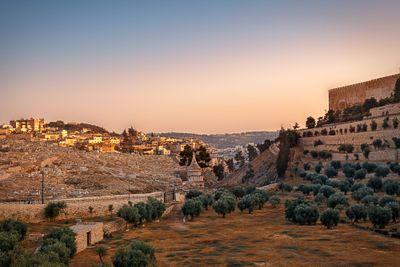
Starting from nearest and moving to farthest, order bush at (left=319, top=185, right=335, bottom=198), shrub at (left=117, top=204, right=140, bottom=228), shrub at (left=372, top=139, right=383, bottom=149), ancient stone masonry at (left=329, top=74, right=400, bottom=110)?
1. shrub at (left=117, top=204, right=140, bottom=228)
2. bush at (left=319, top=185, right=335, bottom=198)
3. shrub at (left=372, top=139, right=383, bottom=149)
4. ancient stone masonry at (left=329, top=74, right=400, bottom=110)

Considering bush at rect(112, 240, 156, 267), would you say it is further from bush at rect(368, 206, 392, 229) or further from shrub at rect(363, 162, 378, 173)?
shrub at rect(363, 162, 378, 173)

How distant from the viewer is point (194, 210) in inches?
1522

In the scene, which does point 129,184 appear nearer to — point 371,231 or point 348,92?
point 371,231

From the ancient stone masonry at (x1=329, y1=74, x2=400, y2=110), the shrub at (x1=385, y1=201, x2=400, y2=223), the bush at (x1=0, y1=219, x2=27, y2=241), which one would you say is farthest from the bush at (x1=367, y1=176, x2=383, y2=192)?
the ancient stone masonry at (x1=329, y1=74, x2=400, y2=110)

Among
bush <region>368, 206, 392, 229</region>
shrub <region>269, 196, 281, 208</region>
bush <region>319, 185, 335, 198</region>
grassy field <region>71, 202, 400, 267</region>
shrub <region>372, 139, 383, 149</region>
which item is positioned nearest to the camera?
grassy field <region>71, 202, 400, 267</region>

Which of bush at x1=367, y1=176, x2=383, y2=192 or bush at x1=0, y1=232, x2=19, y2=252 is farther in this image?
bush at x1=367, y1=176, x2=383, y2=192

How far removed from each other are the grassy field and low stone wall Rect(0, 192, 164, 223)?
4.14 metres

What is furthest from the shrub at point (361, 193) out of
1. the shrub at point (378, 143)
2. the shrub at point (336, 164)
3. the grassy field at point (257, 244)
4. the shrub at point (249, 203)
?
the shrub at point (378, 143)

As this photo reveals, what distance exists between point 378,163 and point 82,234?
107 feet

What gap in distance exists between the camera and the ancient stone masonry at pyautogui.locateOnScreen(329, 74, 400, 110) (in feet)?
240

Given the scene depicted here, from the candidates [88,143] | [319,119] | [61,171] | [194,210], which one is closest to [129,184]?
[61,171]

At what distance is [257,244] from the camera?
27016mm

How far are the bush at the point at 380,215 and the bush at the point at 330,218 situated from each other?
84.4 inches

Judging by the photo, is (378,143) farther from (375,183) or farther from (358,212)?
(358,212)
